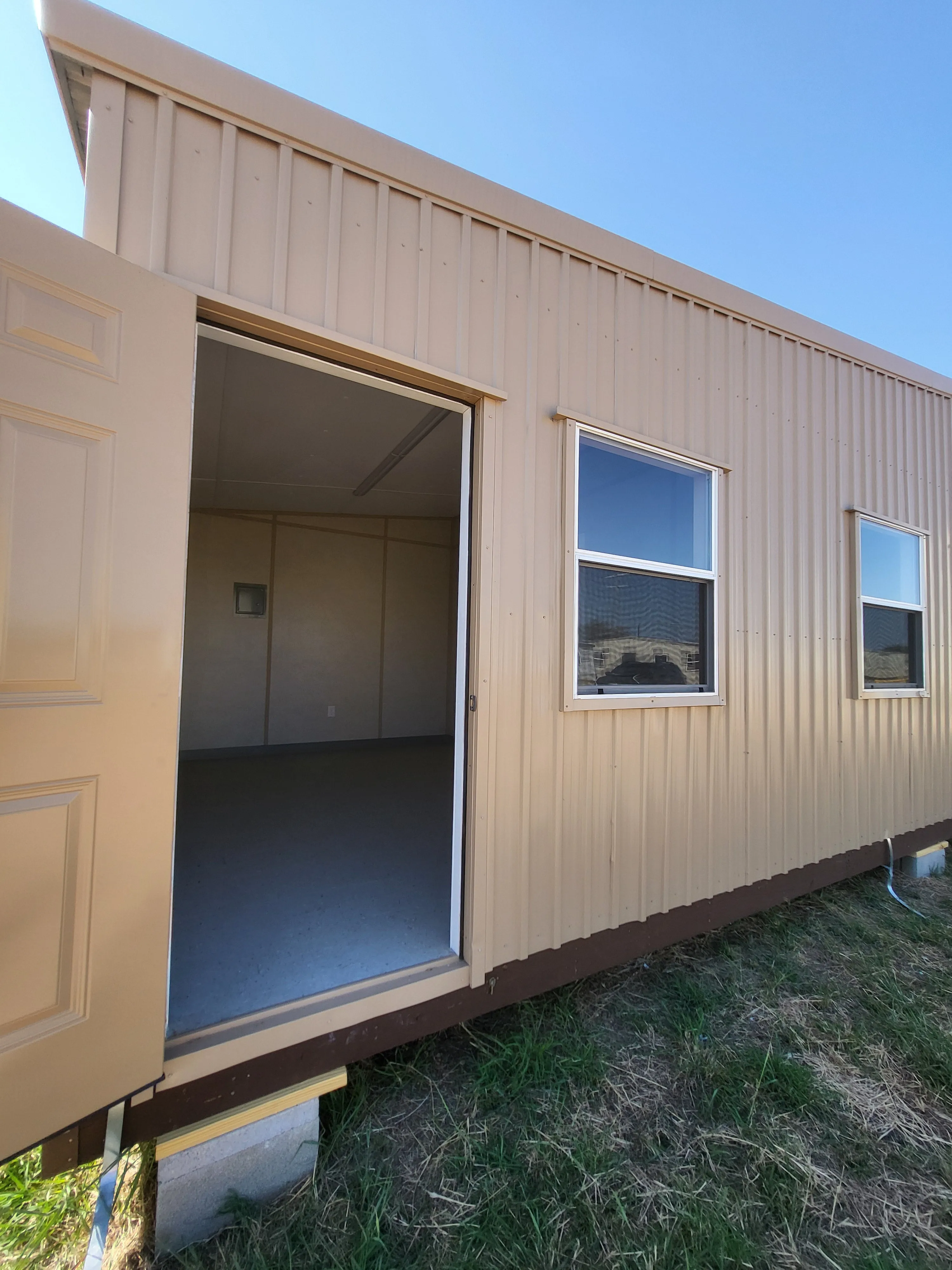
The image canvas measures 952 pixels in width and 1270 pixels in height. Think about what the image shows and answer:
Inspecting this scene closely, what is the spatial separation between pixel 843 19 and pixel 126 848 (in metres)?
11.3

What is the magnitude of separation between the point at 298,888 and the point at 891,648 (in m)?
3.90

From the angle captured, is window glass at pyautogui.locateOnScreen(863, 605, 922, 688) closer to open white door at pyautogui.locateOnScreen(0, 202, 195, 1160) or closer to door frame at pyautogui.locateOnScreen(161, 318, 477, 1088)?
door frame at pyautogui.locateOnScreen(161, 318, 477, 1088)

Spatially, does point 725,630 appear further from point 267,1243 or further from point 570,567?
point 267,1243

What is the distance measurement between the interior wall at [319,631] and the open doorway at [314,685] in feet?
0.07

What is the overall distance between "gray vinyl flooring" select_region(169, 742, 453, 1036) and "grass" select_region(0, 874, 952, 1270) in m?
0.44

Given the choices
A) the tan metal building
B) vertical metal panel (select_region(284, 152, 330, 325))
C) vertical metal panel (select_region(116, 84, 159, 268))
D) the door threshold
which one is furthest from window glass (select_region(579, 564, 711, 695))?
vertical metal panel (select_region(116, 84, 159, 268))

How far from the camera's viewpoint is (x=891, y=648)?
3.57 metres

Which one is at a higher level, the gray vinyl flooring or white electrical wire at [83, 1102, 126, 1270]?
the gray vinyl flooring

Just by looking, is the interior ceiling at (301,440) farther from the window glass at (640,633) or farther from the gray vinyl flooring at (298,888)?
the gray vinyl flooring at (298,888)

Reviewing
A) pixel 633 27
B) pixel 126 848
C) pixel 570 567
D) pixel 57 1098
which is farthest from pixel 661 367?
pixel 633 27

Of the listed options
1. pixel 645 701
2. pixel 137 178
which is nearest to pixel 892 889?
pixel 645 701

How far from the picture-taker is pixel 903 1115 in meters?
1.81

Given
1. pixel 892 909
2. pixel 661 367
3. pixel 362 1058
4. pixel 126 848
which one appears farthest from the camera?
pixel 892 909

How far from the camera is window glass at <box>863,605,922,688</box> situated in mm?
3414
